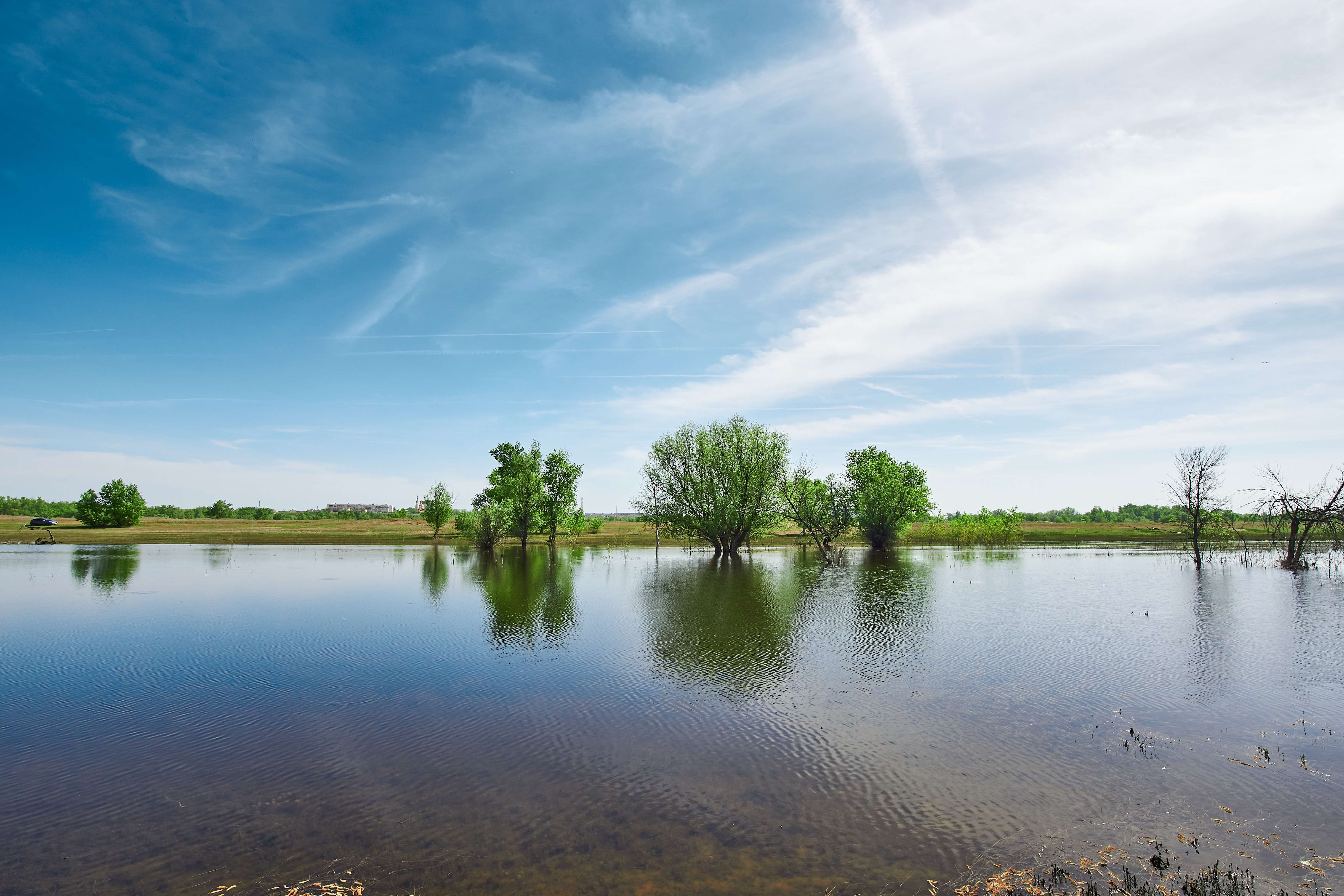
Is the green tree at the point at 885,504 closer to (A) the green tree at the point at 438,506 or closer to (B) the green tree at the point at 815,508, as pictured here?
(B) the green tree at the point at 815,508

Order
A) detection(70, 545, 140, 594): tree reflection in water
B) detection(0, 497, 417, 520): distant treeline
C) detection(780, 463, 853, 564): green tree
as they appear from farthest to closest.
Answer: detection(0, 497, 417, 520): distant treeline < detection(780, 463, 853, 564): green tree < detection(70, 545, 140, 594): tree reflection in water

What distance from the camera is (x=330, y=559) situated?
199 feet

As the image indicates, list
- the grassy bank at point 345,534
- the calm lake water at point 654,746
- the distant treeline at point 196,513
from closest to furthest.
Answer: the calm lake water at point 654,746
the grassy bank at point 345,534
the distant treeline at point 196,513

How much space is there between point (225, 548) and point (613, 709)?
263 feet

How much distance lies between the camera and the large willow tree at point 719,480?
61.3m

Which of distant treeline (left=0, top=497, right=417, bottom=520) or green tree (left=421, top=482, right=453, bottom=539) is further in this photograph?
distant treeline (left=0, top=497, right=417, bottom=520)

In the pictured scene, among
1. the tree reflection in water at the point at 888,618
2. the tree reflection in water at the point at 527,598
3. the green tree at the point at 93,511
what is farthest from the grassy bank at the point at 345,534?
the tree reflection in water at the point at 527,598

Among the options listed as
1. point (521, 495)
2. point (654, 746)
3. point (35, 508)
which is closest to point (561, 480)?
point (521, 495)

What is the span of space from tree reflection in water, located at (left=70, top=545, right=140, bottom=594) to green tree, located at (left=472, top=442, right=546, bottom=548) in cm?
3320

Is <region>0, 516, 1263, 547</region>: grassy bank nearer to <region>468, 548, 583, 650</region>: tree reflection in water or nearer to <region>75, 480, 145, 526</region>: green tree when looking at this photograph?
<region>75, 480, 145, 526</region>: green tree

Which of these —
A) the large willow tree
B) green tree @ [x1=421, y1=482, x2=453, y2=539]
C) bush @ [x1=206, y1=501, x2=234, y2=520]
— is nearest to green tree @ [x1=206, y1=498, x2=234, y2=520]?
bush @ [x1=206, y1=501, x2=234, y2=520]

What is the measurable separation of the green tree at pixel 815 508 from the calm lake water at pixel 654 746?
99.8 feet

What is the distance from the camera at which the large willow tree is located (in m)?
61.3

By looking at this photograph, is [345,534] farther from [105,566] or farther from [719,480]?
[719,480]
